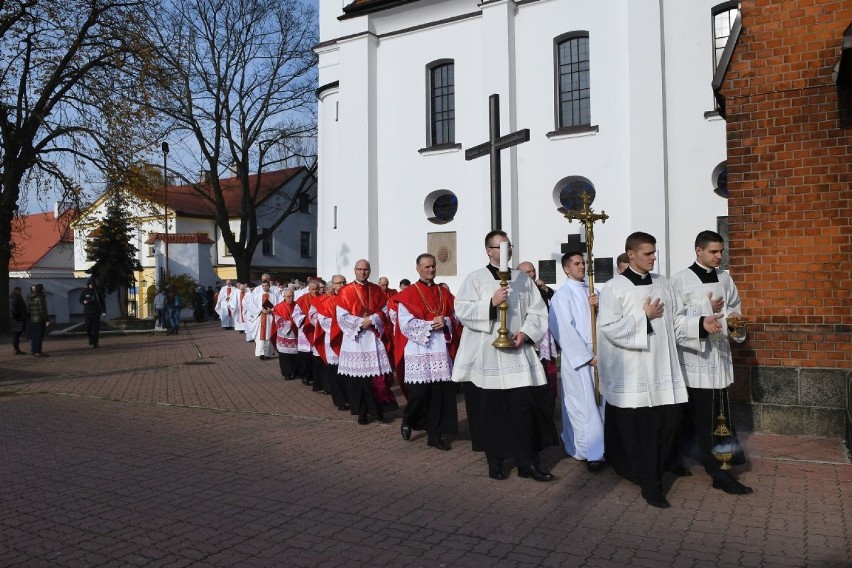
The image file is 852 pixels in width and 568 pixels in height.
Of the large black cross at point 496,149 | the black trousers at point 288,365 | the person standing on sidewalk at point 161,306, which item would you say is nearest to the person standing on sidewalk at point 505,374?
the large black cross at point 496,149

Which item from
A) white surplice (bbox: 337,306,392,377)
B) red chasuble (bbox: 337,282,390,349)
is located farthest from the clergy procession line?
red chasuble (bbox: 337,282,390,349)

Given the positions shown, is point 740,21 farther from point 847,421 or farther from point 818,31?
point 847,421

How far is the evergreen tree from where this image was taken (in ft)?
130

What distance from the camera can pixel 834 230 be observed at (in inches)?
297

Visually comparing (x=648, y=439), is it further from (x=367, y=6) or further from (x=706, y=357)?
(x=367, y=6)

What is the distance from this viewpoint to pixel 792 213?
774cm

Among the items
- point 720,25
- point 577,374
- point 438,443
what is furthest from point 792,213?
point 720,25

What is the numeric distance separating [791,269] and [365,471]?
4.70 metres

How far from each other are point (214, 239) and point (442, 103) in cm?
3405

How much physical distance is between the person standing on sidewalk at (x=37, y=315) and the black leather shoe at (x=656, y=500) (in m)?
17.6

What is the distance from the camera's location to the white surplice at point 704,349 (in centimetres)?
620

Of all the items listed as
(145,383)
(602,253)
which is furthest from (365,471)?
(602,253)

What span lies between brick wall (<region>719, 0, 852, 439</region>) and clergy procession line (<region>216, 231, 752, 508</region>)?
1.39 meters

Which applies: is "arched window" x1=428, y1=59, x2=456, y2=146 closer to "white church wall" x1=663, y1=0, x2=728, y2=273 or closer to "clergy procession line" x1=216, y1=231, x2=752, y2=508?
"white church wall" x1=663, y1=0, x2=728, y2=273
